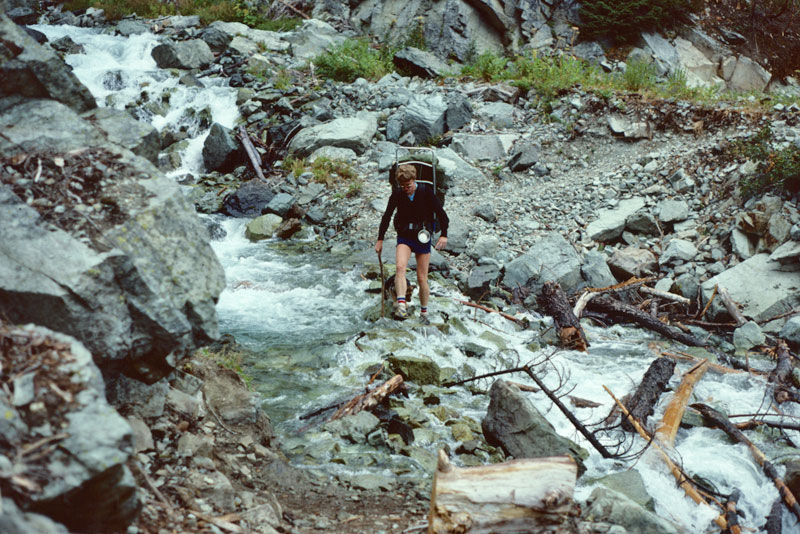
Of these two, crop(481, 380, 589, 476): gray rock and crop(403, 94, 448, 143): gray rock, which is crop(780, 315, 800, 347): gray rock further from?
crop(403, 94, 448, 143): gray rock

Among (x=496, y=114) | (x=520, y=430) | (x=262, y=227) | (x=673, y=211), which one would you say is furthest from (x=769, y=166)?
(x=262, y=227)

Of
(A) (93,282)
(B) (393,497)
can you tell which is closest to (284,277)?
(B) (393,497)

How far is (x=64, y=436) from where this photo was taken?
2.59 m

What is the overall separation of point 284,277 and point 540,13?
48.3 ft

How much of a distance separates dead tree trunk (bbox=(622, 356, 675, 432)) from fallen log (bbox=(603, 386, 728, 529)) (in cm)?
9

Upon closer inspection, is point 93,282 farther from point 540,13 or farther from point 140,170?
point 540,13

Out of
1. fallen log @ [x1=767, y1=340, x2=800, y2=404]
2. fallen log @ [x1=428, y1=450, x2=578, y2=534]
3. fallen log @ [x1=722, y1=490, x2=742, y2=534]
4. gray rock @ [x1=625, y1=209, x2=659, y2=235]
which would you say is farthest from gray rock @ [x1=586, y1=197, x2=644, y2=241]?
fallen log @ [x1=428, y1=450, x2=578, y2=534]

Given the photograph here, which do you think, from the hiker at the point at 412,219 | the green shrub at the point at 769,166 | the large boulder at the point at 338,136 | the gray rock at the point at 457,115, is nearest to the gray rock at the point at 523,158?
the gray rock at the point at 457,115

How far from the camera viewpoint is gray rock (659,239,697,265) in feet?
34.3

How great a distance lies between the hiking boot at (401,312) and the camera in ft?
27.7

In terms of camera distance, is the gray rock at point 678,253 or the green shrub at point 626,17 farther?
the green shrub at point 626,17

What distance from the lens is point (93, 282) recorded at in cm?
336

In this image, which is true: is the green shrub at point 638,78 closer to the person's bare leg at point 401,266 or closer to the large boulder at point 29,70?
the person's bare leg at point 401,266

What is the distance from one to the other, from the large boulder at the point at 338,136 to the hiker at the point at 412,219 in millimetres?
7500
